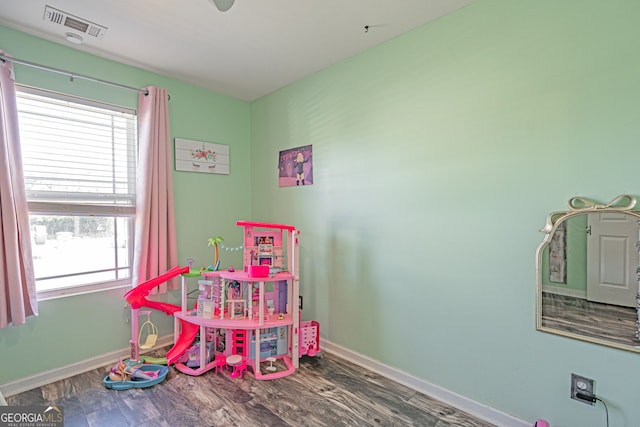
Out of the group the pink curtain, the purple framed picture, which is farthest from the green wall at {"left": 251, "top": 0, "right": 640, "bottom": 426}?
the pink curtain

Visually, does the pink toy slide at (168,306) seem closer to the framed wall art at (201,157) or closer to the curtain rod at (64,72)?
the framed wall art at (201,157)

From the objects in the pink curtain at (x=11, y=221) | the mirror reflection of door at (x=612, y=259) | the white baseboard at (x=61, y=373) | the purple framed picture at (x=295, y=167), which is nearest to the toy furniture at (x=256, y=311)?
the white baseboard at (x=61, y=373)

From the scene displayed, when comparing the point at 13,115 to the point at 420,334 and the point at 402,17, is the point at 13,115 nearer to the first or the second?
the point at 402,17

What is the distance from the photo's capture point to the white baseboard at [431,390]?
169 cm

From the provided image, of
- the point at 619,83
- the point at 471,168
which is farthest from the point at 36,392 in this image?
the point at 619,83

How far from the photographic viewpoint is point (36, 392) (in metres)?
2.01

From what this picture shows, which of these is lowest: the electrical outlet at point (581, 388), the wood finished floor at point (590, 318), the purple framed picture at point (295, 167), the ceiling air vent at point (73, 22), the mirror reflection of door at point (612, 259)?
the electrical outlet at point (581, 388)

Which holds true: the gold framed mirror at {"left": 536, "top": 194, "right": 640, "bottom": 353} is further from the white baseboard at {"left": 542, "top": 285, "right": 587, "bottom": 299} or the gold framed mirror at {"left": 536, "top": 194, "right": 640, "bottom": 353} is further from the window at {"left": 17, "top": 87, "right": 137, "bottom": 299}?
the window at {"left": 17, "top": 87, "right": 137, "bottom": 299}

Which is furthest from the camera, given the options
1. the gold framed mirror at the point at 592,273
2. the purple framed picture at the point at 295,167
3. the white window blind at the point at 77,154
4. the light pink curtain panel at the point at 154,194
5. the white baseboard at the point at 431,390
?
the purple framed picture at the point at 295,167

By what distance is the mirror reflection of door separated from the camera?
4.51 feet

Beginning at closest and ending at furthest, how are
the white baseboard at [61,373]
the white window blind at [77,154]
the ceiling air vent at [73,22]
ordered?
1. the ceiling air vent at [73,22]
2. the white baseboard at [61,373]
3. the white window blind at [77,154]

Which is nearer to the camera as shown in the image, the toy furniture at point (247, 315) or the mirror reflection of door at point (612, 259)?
the mirror reflection of door at point (612, 259)

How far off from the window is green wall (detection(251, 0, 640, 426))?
1.64m

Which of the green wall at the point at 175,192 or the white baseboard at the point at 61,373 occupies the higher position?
the green wall at the point at 175,192
